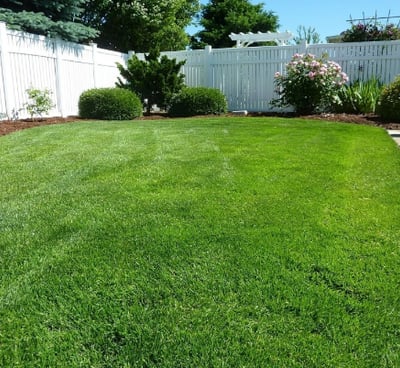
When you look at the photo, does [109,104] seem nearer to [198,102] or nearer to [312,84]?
→ [198,102]

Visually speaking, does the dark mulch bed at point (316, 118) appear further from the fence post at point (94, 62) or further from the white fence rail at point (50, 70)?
the fence post at point (94, 62)

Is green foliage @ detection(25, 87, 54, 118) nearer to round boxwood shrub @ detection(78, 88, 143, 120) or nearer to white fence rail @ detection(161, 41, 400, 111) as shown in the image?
round boxwood shrub @ detection(78, 88, 143, 120)

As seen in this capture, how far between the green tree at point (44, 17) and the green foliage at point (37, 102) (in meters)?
1.87

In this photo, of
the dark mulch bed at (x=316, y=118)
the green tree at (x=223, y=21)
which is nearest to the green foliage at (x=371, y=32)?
the dark mulch bed at (x=316, y=118)

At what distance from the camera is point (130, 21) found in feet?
53.4

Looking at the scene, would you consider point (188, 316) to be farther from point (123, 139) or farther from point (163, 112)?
point (163, 112)

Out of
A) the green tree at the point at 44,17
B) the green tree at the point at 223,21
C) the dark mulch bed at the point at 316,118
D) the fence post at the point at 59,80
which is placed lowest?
the dark mulch bed at the point at 316,118

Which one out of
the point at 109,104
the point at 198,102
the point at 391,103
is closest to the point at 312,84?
the point at 391,103

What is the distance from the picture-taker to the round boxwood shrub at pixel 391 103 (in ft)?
27.6

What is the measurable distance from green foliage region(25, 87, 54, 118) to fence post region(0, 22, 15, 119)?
454 millimetres

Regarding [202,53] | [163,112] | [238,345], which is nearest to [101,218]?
[238,345]

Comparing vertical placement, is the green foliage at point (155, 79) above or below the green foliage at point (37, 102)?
above

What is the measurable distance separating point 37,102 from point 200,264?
7.86 m

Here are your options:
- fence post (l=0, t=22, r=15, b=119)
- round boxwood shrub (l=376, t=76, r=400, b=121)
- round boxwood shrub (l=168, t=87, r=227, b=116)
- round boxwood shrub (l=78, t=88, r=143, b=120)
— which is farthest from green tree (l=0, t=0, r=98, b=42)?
round boxwood shrub (l=376, t=76, r=400, b=121)
